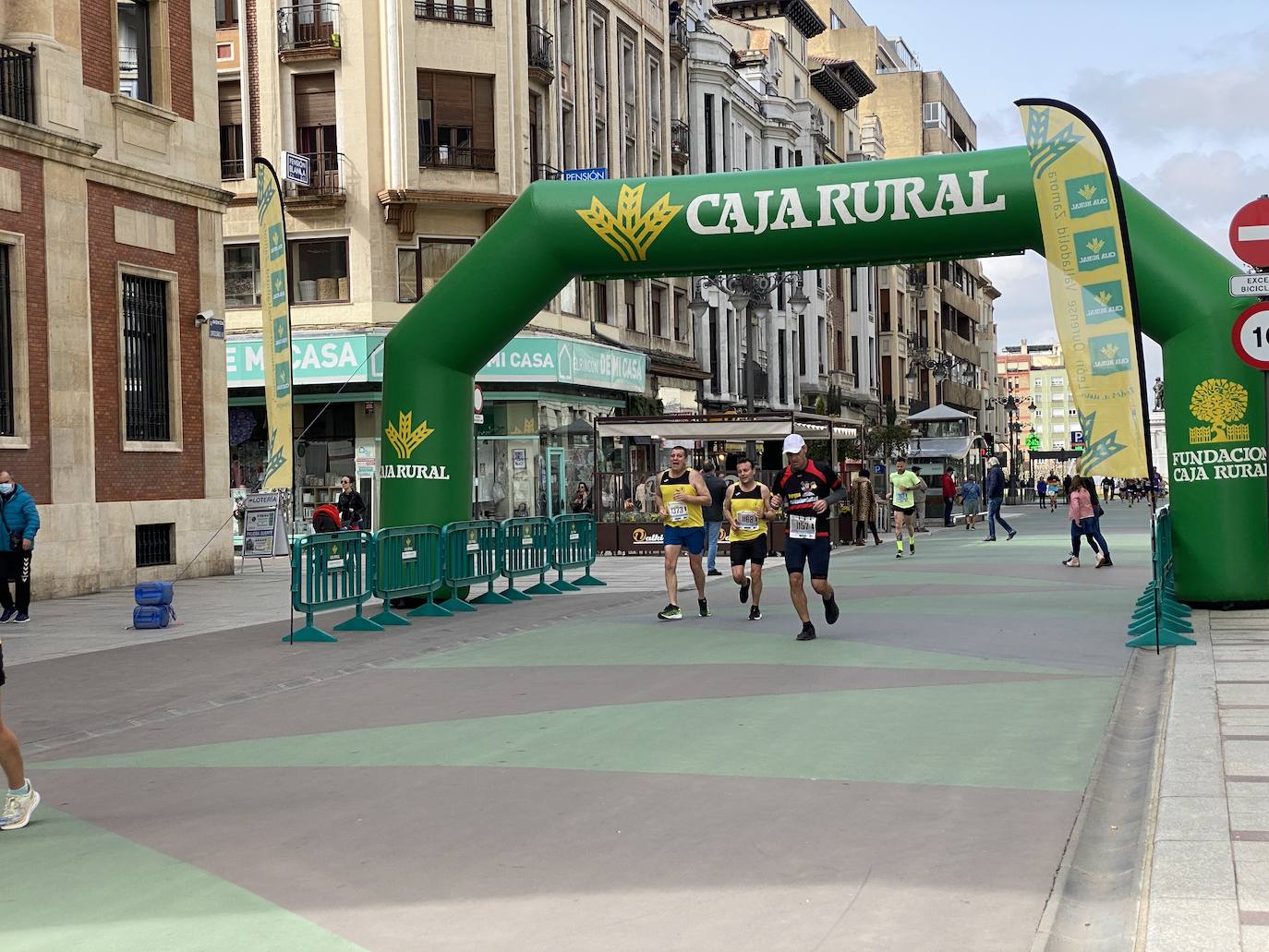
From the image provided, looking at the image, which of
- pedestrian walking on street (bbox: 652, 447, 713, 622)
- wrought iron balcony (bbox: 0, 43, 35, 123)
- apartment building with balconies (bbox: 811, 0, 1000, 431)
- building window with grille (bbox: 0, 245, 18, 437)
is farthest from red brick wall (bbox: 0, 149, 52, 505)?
apartment building with balconies (bbox: 811, 0, 1000, 431)

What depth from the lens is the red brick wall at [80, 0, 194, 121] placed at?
21.1 meters

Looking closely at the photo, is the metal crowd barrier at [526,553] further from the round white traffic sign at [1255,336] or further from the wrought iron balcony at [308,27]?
the wrought iron balcony at [308,27]

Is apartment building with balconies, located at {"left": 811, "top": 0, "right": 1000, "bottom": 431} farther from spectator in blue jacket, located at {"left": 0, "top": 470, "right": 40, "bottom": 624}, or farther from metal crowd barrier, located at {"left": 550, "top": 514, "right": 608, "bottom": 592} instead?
spectator in blue jacket, located at {"left": 0, "top": 470, "right": 40, "bottom": 624}

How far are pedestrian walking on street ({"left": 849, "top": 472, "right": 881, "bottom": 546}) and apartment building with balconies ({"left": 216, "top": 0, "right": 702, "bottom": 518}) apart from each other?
6147mm

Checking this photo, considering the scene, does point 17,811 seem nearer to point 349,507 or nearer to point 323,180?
point 349,507

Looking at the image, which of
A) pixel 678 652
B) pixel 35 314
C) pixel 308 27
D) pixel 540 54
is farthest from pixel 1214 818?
pixel 540 54

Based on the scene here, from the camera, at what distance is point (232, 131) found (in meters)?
35.3

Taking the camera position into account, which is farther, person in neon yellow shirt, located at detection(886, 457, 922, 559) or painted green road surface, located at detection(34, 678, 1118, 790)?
person in neon yellow shirt, located at detection(886, 457, 922, 559)

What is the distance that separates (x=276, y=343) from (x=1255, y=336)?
11360 mm

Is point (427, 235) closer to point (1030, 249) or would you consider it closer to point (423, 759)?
point (1030, 249)

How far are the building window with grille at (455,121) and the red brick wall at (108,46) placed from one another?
11.8 meters

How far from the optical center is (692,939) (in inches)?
192

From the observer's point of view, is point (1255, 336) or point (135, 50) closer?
point (1255, 336)

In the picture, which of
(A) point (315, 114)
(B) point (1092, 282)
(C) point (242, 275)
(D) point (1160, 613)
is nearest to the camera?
(B) point (1092, 282)
